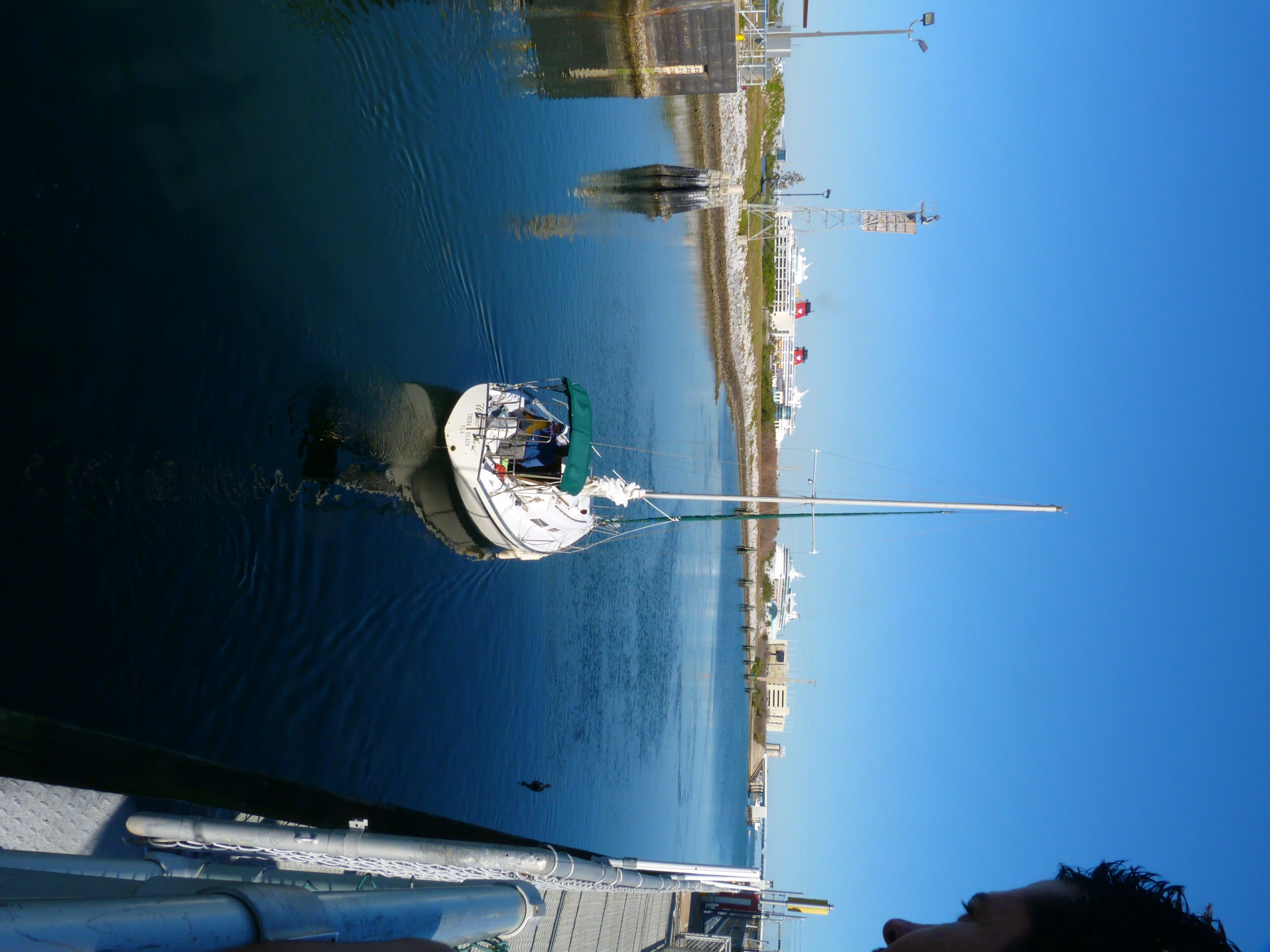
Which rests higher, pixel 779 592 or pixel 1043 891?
pixel 779 592

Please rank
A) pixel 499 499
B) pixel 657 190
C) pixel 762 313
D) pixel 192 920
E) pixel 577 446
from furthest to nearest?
1. pixel 762 313
2. pixel 657 190
3. pixel 499 499
4. pixel 577 446
5. pixel 192 920

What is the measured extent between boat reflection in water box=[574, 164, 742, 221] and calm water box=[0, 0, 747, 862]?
6.66 feet

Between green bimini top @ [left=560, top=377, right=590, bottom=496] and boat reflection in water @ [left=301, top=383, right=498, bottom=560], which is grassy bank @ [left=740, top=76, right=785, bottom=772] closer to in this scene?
green bimini top @ [left=560, top=377, right=590, bottom=496]

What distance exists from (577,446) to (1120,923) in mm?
15859

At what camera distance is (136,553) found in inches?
393

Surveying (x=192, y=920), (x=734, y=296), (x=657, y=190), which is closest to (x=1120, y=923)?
(x=192, y=920)

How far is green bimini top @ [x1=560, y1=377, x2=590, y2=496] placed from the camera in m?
18.1

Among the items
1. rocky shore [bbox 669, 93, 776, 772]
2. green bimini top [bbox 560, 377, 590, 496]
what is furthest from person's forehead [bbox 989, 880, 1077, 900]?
rocky shore [bbox 669, 93, 776, 772]

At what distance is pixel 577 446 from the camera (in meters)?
18.1

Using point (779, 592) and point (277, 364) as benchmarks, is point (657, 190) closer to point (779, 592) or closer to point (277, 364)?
point (277, 364)

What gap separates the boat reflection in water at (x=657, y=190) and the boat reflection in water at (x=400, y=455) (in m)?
12.4

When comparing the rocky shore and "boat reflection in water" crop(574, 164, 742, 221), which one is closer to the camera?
"boat reflection in water" crop(574, 164, 742, 221)

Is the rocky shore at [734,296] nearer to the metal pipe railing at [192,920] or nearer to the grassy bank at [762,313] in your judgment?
the grassy bank at [762,313]

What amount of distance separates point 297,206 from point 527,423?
23.7 feet
